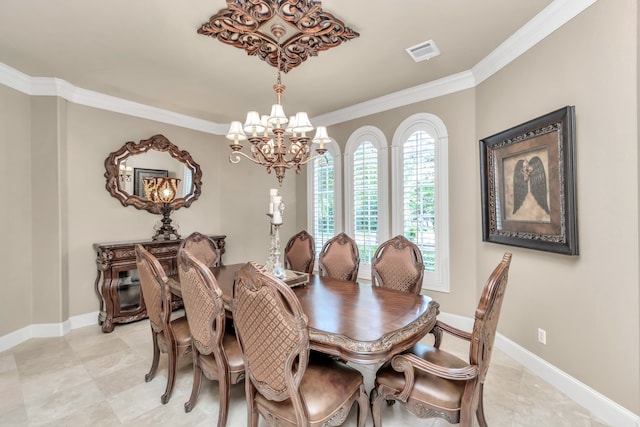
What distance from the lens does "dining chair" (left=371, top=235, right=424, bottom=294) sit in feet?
8.48

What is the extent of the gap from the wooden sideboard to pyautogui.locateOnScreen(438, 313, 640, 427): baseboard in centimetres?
398

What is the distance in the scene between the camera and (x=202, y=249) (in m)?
3.35

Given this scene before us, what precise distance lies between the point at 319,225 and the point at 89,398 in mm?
3320

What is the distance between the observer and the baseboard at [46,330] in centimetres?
314

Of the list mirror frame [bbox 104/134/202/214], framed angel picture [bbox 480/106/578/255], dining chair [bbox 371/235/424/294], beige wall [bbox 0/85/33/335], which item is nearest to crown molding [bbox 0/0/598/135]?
beige wall [bbox 0/85/33/335]

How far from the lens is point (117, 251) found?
3625mm

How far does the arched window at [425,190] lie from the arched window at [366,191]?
0.62ft

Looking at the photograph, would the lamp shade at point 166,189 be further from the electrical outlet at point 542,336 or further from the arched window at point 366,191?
the electrical outlet at point 542,336

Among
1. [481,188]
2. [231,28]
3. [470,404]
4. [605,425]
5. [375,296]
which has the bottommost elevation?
[605,425]

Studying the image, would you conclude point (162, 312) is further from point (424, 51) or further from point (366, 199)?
point (424, 51)

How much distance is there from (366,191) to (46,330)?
4155 mm

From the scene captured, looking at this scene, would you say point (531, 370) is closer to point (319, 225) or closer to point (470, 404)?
point (470, 404)

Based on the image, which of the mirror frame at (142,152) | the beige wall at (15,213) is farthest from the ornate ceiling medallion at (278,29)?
the beige wall at (15,213)

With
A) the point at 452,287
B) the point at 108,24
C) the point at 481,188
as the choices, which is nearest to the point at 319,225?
the point at 452,287
